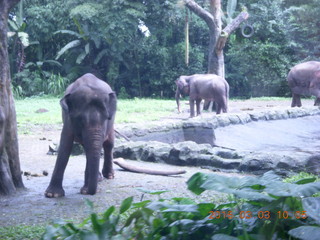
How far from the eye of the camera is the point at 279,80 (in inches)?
1209

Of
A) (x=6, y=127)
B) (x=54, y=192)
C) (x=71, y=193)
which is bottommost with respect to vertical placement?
(x=71, y=193)

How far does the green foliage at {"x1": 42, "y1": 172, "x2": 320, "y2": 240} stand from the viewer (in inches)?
104

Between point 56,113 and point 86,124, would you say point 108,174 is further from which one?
point 56,113

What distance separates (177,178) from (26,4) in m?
28.5

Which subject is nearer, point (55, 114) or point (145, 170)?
point (145, 170)

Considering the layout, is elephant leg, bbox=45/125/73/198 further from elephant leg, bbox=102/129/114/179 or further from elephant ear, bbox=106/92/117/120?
elephant leg, bbox=102/129/114/179

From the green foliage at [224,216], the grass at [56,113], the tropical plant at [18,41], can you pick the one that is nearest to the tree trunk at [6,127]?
the green foliage at [224,216]

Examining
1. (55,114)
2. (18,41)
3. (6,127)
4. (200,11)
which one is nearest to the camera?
(6,127)

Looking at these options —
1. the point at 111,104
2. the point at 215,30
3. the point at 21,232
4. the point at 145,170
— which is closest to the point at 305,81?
the point at 215,30

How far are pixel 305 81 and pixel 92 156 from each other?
1629cm

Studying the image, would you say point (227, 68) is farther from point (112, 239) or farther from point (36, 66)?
point (112, 239)

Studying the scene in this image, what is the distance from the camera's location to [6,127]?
6.39 metres

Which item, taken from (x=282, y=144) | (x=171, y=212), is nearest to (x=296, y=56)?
(x=282, y=144)
